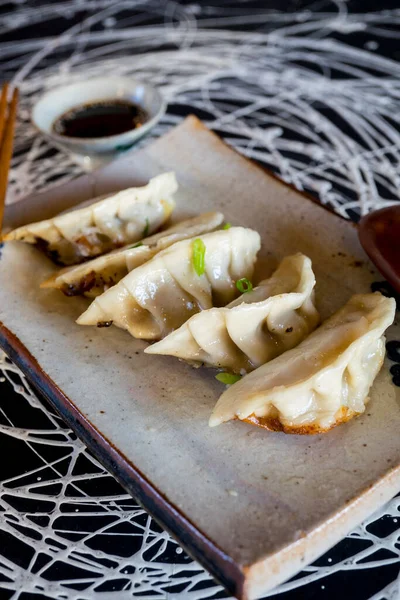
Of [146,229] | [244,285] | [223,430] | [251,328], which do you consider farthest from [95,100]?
[223,430]

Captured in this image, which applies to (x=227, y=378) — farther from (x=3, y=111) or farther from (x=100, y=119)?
(x=3, y=111)

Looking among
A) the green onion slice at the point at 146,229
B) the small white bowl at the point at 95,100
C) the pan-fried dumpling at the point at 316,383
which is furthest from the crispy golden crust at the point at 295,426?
the small white bowl at the point at 95,100

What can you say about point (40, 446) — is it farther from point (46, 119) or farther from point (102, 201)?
point (46, 119)

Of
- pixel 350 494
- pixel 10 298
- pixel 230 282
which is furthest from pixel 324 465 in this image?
pixel 10 298

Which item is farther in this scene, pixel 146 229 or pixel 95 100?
pixel 95 100

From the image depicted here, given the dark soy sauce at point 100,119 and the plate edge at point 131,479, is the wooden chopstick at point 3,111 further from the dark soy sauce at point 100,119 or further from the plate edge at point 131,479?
the plate edge at point 131,479
